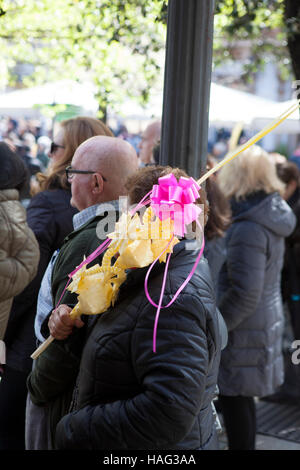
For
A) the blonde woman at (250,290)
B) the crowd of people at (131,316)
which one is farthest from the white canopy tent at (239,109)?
the blonde woman at (250,290)

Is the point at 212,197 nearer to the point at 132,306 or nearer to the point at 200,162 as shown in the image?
the point at 200,162

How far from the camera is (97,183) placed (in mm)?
2414

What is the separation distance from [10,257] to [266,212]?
59.6 inches

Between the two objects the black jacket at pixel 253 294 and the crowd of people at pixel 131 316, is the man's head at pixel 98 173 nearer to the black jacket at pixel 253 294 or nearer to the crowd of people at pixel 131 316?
the crowd of people at pixel 131 316

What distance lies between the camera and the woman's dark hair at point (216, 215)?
3416 mm

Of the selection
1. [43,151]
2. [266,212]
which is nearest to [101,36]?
[266,212]

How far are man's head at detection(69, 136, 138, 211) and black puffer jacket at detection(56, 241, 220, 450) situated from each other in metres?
0.62

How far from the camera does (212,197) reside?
3404 mm

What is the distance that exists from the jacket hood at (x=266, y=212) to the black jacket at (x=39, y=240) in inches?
42.1

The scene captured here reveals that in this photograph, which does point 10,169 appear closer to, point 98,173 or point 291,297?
point 98,173

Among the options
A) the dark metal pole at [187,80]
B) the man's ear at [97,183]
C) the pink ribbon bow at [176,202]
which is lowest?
the man's ear at [97,183]

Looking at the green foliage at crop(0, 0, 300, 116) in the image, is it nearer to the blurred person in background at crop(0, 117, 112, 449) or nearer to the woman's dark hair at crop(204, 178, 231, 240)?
the blurred person in background at crop(0, 117, 112, 449)

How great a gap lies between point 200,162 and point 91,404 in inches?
35.1
